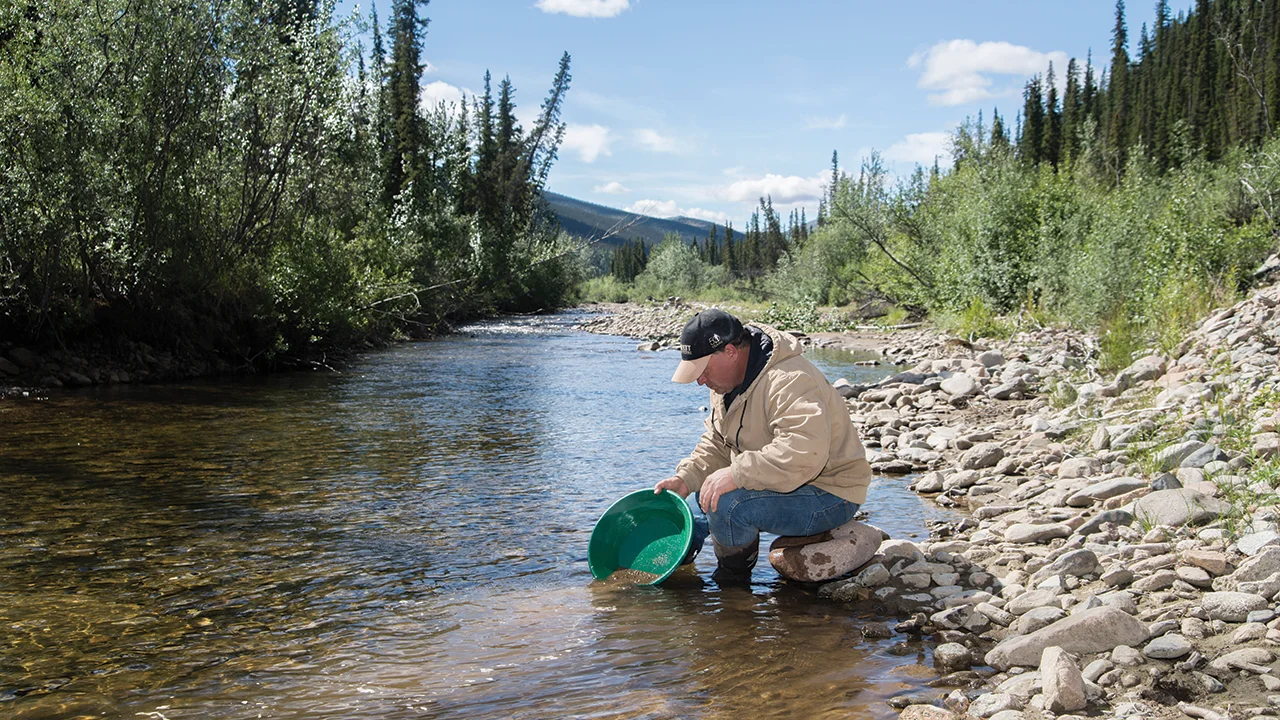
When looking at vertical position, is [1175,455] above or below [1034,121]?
below

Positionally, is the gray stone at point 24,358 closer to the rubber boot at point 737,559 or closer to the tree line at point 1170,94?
the rubber boot at point 737,559

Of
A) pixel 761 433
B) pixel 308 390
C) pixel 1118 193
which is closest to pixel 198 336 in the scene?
pixel 308 390

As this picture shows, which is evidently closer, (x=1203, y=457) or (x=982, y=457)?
(x=1203, y=457)

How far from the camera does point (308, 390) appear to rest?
1465cm

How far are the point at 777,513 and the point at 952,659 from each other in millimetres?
1278

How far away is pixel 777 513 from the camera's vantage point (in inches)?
195

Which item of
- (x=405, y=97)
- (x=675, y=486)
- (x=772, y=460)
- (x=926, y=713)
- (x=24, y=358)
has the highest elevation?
(x=405, y=97)

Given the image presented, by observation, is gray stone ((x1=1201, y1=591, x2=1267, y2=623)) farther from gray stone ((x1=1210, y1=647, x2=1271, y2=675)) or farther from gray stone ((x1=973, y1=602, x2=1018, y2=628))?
gray stone ((x1=973, y1=602, x2=1018, y2=628))

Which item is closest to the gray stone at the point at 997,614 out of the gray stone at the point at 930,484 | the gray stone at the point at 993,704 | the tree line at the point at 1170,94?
the gray stone at the point at 993,704

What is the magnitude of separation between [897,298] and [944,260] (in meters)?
5.11

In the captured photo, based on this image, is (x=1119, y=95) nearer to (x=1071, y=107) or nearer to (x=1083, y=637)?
(x=1071, y=107)

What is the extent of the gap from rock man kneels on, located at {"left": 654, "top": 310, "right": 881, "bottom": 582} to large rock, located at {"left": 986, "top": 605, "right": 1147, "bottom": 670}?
120 cm

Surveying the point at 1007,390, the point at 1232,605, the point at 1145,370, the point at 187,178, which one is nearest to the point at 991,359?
the point at 1007,390

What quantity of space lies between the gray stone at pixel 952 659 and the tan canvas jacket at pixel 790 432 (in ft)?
3.23
